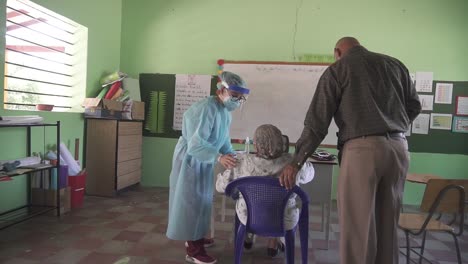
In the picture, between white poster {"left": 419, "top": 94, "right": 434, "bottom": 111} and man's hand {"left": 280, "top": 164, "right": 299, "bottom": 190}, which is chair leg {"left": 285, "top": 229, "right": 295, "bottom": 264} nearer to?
man's hand {"left": 280, "top": 164, "right": 299, "bottom": 190}

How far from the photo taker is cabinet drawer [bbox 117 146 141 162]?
4117 millimetres

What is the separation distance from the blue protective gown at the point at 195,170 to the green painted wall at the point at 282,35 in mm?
2392

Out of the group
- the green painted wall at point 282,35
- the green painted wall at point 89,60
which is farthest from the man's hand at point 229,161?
the green painted wall at point 282,35

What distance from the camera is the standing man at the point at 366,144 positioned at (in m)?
1.48

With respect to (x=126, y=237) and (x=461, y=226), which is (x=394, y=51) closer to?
(x=461, y=226)

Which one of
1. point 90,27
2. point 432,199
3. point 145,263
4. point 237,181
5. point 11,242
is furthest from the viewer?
point 90,27

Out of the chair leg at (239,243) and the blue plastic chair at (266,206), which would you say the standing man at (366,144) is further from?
the chair leg at (239,243)

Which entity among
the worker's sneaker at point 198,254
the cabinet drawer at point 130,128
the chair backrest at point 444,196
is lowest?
the worker's sneaker at point 198,254

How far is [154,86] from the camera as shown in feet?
15.4

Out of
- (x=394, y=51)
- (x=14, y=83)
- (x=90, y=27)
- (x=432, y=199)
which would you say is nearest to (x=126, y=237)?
(x=14, y=83)

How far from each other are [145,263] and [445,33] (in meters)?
4.48

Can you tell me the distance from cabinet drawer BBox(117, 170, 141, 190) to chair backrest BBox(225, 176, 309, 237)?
2.59 m

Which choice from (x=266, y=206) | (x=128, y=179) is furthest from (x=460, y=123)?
(x=128, y=179)

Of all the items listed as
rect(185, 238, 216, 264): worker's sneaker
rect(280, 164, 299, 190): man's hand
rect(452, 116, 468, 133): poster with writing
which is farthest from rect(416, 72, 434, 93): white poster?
rect(185, 238, 216, 264): worker's sneaker
